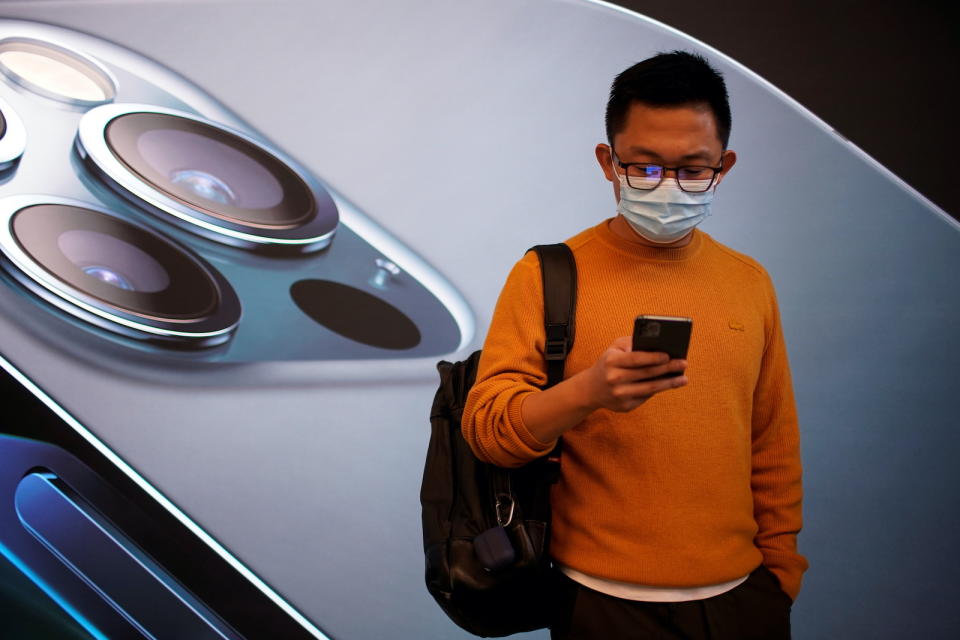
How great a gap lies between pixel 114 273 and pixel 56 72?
27.6 inches

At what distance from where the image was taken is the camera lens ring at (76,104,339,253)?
2527 mm

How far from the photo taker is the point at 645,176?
127 centimetres

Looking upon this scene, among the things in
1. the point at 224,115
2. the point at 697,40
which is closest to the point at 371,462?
the point at 224,115

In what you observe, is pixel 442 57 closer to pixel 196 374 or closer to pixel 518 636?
pixel 196 374

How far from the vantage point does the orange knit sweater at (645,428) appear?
3.90ft

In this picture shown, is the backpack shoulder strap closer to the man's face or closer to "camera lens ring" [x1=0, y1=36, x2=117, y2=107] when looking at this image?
the man's face

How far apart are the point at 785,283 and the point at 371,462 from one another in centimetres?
154

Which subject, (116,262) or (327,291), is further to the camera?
(327,291)

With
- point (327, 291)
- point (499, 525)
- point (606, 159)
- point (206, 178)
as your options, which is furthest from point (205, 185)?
point (499, 525)

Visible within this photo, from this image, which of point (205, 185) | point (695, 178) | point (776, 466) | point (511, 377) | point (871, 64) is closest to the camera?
point (511, 377)

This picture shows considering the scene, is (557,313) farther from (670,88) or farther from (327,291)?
(327,291)

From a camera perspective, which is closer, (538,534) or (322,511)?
(538,534)

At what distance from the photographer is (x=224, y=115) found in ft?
8.49

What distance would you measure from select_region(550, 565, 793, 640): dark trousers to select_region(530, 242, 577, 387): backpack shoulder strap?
0.36 meters
